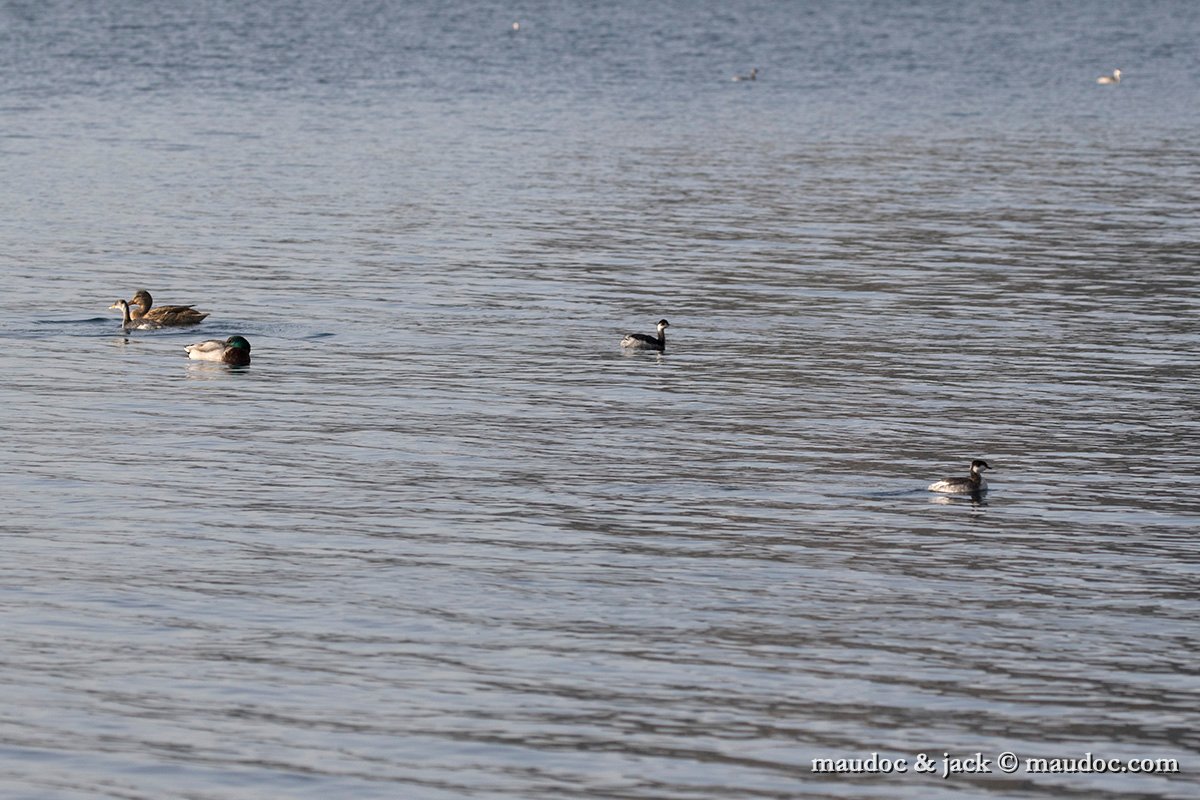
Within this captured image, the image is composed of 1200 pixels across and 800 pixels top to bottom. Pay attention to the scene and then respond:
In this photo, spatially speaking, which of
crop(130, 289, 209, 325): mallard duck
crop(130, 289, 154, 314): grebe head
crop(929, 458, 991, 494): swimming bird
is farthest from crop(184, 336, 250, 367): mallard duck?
crop(929, 458, 991, 494): swimming bird

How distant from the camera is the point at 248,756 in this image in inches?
521

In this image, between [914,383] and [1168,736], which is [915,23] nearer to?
[914,383]

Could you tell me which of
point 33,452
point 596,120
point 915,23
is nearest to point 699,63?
point 596,120

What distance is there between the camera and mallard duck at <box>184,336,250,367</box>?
26.8m

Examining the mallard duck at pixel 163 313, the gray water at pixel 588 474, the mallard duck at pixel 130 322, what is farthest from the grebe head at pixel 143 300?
the gray water at pixel 588 474

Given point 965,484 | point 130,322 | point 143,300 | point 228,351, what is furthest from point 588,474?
point 143,300

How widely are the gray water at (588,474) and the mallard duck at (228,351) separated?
0.32 meters

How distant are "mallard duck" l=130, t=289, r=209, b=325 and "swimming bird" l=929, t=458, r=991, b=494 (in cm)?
1309

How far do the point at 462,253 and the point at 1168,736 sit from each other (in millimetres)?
25272

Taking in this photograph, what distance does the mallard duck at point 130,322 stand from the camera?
1167 inches

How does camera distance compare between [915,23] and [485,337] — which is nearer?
[485,337]

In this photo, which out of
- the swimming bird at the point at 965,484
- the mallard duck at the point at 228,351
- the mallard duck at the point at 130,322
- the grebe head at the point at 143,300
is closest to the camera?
the swimming bird at the point at 965,484

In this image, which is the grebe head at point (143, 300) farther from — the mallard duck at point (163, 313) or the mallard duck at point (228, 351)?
the mallard duck at point (228, 351)

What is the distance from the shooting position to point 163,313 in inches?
1164
